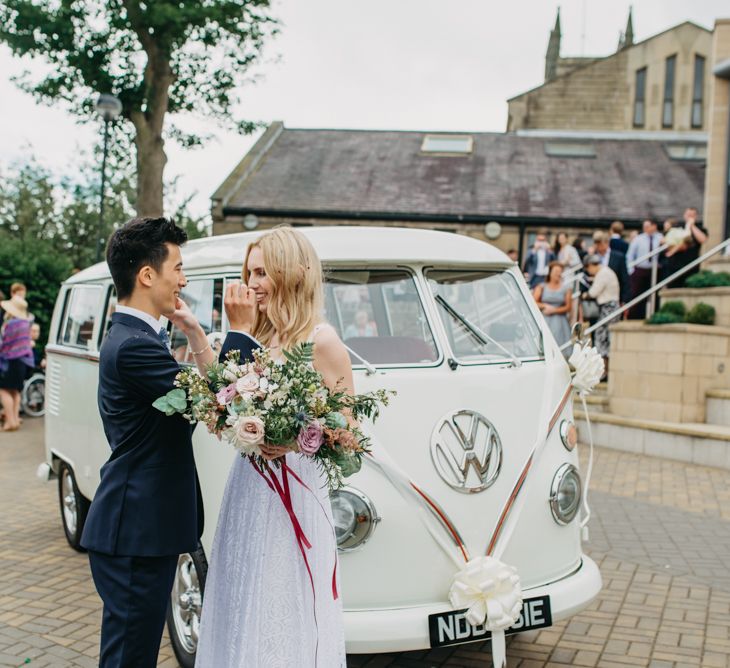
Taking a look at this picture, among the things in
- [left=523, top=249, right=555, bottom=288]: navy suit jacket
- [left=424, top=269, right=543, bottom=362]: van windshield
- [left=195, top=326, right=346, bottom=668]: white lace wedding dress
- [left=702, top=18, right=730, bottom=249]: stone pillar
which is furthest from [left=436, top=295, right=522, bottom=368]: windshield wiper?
[left=702, top=18, right=730, bottom=249]: stone pillar

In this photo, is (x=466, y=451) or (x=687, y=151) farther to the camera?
(x=687, y=151)

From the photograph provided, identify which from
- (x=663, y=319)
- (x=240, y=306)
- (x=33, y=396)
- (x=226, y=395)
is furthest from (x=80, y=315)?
(x=33, y=396)

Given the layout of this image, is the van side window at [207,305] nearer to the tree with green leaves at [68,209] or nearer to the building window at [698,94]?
the tree with green leaves at [68,209]

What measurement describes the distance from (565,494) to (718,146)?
1491 centimetres

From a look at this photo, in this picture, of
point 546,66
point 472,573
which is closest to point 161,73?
point 472,573

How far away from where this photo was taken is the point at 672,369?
10.7 metres

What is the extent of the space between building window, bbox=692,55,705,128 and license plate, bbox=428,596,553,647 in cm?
3794

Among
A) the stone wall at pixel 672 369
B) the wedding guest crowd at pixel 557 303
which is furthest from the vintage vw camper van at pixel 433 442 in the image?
the wedding guest crowd at pixel 557 303

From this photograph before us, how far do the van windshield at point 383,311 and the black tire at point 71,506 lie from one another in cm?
292

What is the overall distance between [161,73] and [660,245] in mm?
10700

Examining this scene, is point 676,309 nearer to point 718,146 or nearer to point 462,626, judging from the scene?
point 718,146

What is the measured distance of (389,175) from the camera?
28734 mm

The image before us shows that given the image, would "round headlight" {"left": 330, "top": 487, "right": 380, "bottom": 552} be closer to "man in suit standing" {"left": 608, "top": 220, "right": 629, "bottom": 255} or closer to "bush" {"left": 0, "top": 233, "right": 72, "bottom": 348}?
"man in suit standing" {"left": 608, "top": 220, "right": 629, "bottom": 255}

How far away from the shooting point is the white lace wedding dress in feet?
9.33
